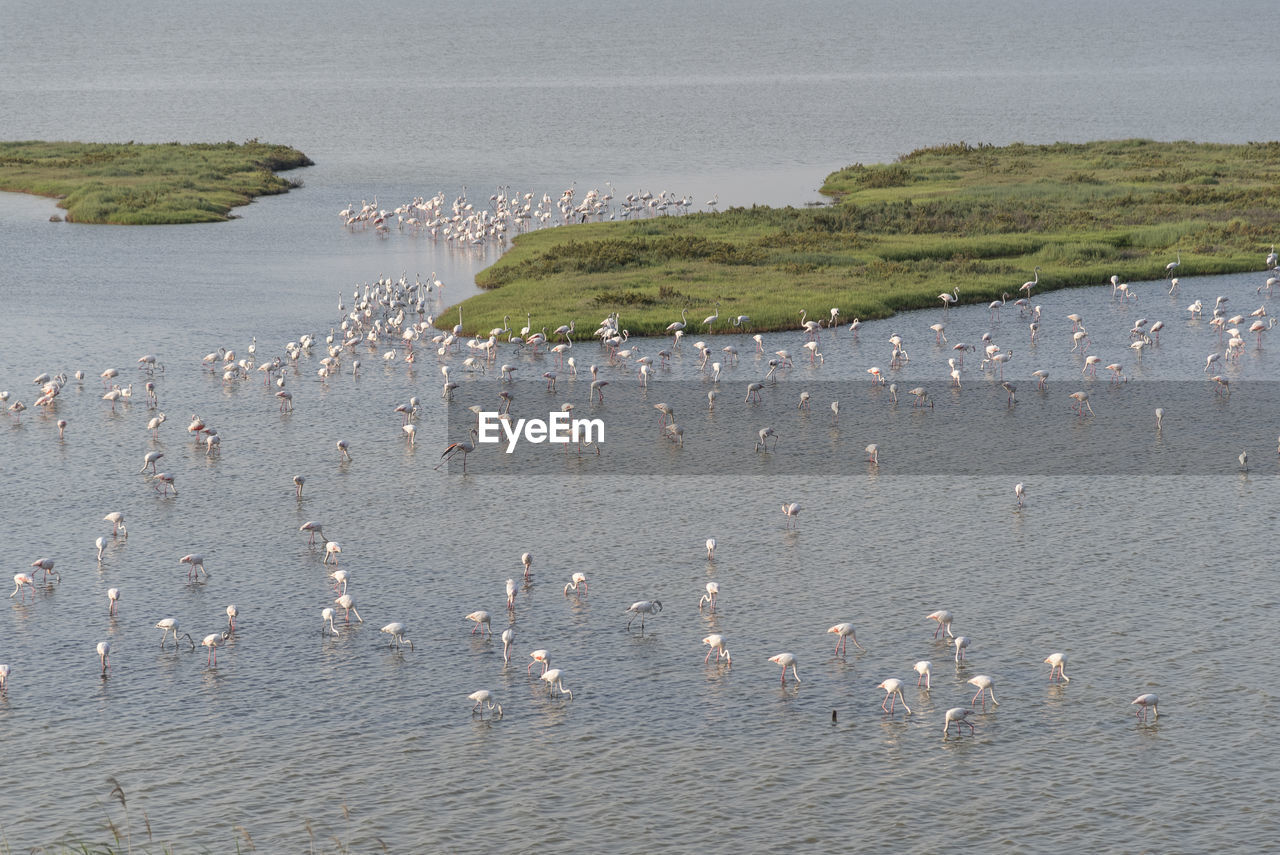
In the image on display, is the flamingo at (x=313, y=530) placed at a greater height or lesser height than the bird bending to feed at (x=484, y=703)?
greater

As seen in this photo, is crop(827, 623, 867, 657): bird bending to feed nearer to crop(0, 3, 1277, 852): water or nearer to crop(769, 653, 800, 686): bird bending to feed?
crop(0, 3, 1277, 852): water

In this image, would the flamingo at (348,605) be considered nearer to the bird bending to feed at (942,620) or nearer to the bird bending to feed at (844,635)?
the bird bending to feed at (844,635)

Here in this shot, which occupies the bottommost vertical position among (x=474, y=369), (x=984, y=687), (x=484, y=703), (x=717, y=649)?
(x=484, y=703)

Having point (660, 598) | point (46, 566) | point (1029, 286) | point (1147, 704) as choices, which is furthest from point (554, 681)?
point (1029, 286)

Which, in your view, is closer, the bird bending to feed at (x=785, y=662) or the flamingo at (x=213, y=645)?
the bird bending to feed at (x=785, y=662)

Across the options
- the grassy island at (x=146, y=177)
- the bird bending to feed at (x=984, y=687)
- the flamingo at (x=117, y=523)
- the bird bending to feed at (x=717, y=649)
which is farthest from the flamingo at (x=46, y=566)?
the grassy island at (x=146, y=177)

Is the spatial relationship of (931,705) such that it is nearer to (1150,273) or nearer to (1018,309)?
(1018,309)

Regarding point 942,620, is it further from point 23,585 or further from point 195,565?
point 23,585
